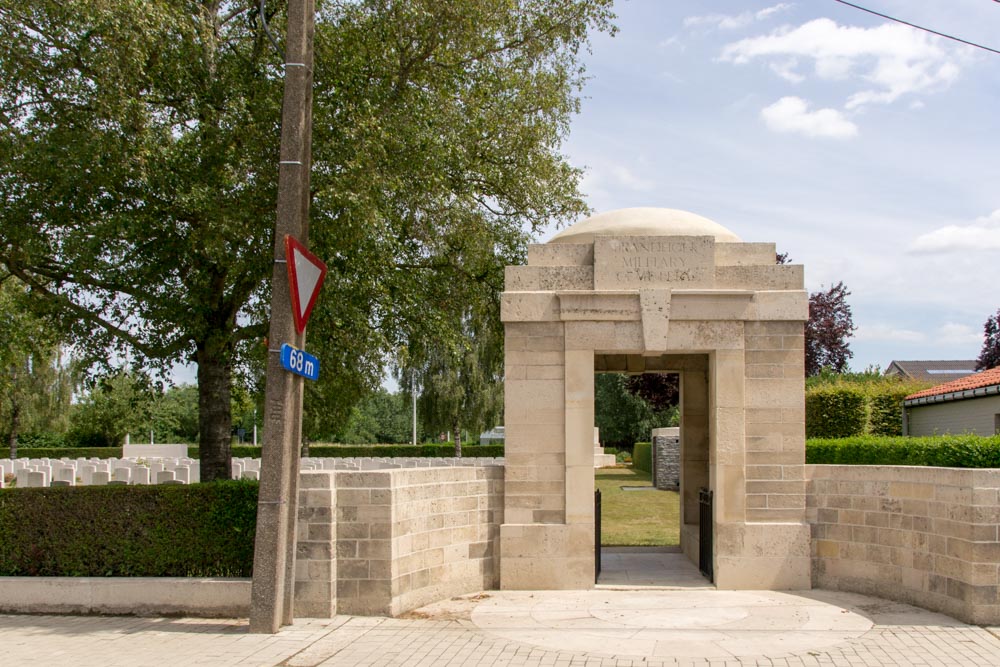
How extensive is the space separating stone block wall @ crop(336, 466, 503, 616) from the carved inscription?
9.13 ft

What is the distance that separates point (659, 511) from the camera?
2028cm

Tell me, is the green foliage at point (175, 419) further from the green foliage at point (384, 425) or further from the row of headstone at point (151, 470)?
the row of headstone at point (151, 470)

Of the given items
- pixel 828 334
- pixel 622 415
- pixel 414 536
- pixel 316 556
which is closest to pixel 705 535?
pixel 414 536

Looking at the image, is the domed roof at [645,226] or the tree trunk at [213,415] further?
the tree trunk at [213,415]

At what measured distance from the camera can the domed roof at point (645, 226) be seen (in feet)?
35.3

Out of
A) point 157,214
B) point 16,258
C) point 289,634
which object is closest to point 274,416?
point 289,634

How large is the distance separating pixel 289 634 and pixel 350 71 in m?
6.51

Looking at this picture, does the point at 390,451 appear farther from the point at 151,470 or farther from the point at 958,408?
the point at 958,408

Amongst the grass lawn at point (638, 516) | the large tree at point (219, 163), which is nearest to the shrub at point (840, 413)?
the grass lawn at point (638, 516)

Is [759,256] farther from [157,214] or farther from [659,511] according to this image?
[659,511]

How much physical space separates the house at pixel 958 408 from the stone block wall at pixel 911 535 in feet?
29.8

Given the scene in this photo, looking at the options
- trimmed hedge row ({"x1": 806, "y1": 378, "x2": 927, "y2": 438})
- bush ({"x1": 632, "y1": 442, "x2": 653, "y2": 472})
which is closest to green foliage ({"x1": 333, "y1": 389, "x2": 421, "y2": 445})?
bush ({"x1": 632, "y1": 442, "x2": 653, "y2": 472})

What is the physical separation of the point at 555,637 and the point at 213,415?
654 centimetres

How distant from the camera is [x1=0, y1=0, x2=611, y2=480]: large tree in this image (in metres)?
10.2
